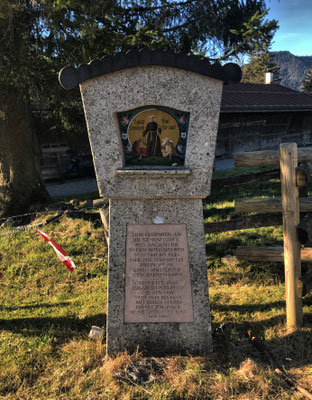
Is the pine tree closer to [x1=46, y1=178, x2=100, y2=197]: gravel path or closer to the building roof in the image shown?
[x1=46, y1=178, x2=100, y2=197]: gravel path

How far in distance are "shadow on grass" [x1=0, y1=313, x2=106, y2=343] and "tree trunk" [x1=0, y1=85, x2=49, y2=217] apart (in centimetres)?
450

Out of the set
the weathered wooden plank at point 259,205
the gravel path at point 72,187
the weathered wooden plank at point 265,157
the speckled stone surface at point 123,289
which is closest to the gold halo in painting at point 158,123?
the speckled stone surface at point 123,289

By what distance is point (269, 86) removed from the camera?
2255cm

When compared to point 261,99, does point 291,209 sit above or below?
below

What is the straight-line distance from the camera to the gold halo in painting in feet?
9.95

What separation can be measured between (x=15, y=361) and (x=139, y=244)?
1.64 meters

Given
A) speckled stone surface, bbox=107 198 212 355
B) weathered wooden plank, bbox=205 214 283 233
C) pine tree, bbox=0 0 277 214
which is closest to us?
speckled stone surface, bbox=107 198 212 355

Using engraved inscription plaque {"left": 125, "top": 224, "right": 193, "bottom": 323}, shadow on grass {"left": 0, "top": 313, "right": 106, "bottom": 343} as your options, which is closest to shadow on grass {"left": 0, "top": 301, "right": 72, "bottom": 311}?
shadow on grass {"left": 0, "top": 313, "right": 106, "bottom": 343}

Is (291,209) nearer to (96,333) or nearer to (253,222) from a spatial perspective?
(253,222)

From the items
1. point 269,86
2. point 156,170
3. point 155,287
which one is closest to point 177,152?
point 156,170

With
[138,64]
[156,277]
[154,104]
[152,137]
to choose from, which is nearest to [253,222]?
[156,277]

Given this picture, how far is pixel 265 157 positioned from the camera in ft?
11.9

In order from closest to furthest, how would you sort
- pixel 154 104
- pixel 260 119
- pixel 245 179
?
pixel 154 104
pixel 245 179
pixel 260 119

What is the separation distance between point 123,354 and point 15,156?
6.19m
